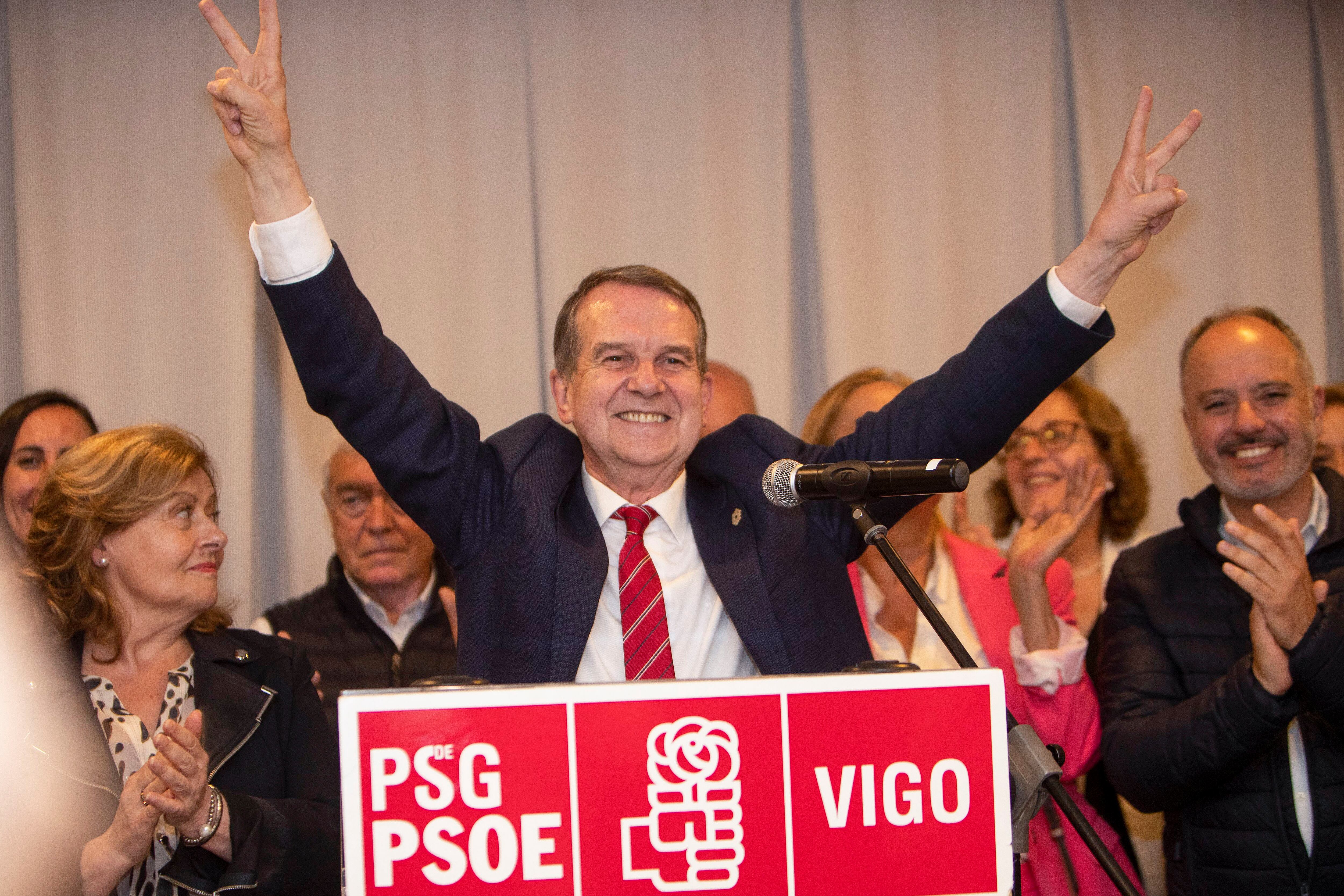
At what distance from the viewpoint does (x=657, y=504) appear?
6.52 ft

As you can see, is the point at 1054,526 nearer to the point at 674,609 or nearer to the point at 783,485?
the point at 674,609

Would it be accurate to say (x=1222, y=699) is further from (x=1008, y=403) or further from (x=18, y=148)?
(x=18, y=148)

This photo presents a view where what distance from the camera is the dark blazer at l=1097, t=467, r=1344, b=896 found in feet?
6.89

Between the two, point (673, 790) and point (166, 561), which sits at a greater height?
point (166, 561)

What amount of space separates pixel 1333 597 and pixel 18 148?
381 cm

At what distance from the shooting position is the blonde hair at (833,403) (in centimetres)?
284

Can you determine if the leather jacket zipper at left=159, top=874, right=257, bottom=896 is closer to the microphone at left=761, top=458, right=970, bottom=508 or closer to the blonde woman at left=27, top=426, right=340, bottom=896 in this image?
the blonde woman at left=27, top=426, right=340, bottom=896

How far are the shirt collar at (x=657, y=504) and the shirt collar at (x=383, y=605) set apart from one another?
3.81 feet

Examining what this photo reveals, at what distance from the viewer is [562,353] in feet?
6.81

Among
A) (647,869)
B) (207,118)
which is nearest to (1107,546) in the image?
(647,869)

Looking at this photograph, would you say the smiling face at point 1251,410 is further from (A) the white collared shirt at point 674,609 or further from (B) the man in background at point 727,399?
(A) the white collared shirt at point 674,609

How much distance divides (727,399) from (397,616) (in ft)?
3.59

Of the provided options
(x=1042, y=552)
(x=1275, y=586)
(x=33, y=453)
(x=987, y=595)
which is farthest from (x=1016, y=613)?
(x=33, y=453)

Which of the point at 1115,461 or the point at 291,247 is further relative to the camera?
the point at 1115,461
